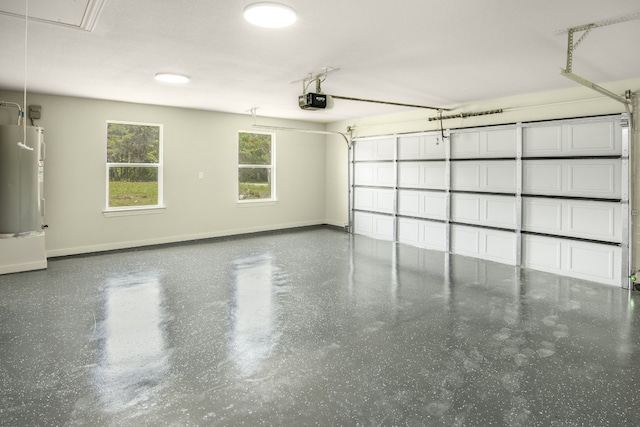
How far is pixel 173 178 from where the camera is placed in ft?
23.1

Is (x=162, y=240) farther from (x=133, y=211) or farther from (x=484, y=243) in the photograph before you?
(x=484, y=243)

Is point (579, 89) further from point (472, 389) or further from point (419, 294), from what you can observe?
point (472, 389)

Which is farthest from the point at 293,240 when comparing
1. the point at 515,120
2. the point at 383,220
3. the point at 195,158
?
the point at 515,120

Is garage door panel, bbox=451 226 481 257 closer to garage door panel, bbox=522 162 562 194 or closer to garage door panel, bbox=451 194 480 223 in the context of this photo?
garage door panel, bbox=451 194 480 223

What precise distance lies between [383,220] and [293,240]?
1.81m

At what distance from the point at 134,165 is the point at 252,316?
4331mm

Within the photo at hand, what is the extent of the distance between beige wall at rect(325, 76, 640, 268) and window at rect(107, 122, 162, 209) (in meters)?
3.73

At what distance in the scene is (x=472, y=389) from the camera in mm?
2355

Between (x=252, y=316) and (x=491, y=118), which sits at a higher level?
(x=491, y=118)

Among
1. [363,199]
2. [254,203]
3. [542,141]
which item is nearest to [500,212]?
[542,141]

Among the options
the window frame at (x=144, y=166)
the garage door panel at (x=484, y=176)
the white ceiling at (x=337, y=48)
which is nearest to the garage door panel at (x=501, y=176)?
the garage door panel at (x=484, y=176)

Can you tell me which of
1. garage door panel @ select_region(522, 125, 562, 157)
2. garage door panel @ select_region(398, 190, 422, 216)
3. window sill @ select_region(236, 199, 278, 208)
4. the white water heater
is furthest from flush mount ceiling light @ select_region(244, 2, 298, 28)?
window sill @ select_region(236, 199, 278, 208)

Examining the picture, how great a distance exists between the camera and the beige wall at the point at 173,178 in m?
5.96

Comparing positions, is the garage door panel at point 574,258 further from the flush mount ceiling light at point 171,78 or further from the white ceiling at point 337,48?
the flush mount ceiling light at point 171,78
